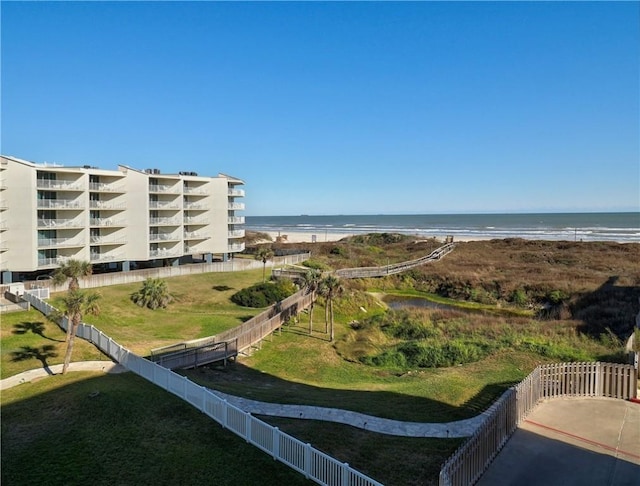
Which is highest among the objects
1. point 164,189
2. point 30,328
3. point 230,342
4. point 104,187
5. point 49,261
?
point 164,189

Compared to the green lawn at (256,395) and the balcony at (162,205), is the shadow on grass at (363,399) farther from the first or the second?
the balcony at (162,205)

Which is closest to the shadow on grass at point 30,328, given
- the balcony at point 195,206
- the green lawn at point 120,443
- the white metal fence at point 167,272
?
the white metal fence at point 167,272

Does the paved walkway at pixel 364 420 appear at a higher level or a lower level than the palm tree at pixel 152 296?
lower

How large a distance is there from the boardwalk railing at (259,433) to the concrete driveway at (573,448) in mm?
3168

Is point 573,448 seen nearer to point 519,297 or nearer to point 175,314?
point 175,314

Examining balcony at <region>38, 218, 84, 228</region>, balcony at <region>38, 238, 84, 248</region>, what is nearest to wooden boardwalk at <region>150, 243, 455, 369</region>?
balcony at <region>38, 238, 84, 248</region>

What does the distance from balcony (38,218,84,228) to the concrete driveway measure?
4144 cm

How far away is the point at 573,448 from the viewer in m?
11.5

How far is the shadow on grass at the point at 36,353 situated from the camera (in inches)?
758

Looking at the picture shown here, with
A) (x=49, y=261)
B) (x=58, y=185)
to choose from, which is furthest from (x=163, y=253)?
(x=58, y=185)

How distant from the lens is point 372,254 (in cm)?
7062

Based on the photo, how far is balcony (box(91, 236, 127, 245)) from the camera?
45419 mm

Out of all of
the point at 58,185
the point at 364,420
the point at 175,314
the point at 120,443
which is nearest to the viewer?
the point at 120,443

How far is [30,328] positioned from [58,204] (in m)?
22.1
